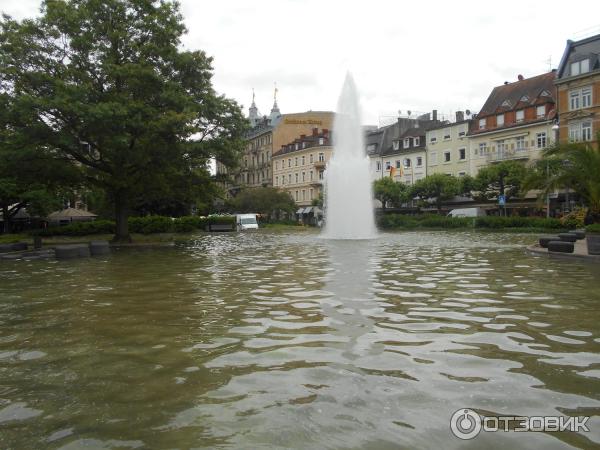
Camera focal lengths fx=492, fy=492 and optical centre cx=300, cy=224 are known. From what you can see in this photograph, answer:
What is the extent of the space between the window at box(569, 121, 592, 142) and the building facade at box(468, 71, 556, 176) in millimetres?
2441

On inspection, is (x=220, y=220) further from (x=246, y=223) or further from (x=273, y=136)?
(x=273, y=136)

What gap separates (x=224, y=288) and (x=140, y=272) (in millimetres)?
4864

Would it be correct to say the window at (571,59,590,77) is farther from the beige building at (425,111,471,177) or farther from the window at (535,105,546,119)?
the beige building at (425,111,471,177)

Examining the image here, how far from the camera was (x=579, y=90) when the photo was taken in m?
50.4

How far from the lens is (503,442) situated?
370 centimetres

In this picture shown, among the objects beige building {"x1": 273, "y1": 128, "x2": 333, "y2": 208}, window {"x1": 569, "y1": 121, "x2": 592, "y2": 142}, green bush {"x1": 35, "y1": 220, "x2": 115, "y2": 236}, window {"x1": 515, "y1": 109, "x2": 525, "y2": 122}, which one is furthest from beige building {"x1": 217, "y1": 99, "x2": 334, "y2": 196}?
window {"x1": 569, "y1": 121, "x2": 592, "y2": 142}

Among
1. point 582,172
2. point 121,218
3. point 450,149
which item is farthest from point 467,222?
point 121,218

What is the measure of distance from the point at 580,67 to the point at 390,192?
23.9 meters

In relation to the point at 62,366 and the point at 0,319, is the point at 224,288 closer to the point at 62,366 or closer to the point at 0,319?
the point at 0,319

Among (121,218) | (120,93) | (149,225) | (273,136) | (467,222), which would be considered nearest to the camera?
(120,93)

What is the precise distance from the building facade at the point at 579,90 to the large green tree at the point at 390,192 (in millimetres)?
18331

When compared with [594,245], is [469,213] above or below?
above

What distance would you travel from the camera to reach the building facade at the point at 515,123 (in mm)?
55625

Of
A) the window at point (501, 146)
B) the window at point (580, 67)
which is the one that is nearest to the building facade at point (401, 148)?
the window at point (501, 146)
